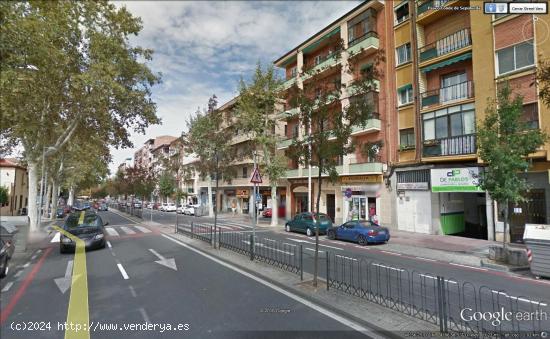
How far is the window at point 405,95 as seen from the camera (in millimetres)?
21580

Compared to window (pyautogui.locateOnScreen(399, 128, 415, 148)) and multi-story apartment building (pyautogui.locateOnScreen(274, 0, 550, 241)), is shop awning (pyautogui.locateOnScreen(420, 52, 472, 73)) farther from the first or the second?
window (pyautogui.locateOnScreen(399, 128, 415, 148))

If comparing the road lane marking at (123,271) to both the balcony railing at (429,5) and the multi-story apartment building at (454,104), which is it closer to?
the multi-story apartment building at (454,104)

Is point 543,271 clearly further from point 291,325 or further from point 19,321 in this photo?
point 19,321

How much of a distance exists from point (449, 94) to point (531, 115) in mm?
4554

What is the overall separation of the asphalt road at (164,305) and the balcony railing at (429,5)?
65.8 ft

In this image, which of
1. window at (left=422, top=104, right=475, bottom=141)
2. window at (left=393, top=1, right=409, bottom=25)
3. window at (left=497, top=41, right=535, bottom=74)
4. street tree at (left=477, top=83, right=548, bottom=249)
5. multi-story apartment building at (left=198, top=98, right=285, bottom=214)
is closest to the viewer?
street tree at (left=477, top=83, right=548, bottom=249)

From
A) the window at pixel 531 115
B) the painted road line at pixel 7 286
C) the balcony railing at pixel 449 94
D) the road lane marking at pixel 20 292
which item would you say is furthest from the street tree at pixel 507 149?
the painted road line at pixel 7 286

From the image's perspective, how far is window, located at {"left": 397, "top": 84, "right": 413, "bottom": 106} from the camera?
21580mm

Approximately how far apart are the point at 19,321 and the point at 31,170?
14.5 m

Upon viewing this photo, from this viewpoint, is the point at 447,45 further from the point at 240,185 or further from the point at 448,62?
the point at 240,185

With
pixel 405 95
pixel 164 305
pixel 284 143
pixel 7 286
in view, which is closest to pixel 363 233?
pixel 405 95

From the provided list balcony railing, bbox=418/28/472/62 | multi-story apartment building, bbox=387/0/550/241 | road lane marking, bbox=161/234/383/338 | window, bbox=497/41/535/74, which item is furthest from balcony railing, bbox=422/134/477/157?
road lane marking, bbox=161/234/383/338

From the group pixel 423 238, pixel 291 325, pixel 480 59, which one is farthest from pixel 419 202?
pixel 291 325

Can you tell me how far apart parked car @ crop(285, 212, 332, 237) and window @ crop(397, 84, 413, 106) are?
9.63m
